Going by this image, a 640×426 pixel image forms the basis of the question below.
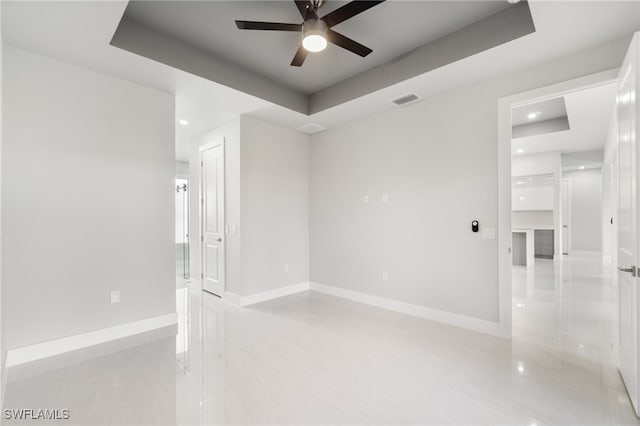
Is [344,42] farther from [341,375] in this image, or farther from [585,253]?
[585,253]

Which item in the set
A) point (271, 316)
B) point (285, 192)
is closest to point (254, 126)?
point (285, 192)

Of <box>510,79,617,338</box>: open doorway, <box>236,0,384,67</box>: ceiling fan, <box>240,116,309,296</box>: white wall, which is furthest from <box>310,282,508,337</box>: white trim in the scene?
<box>236,0,384,67</box>: ceiling fan

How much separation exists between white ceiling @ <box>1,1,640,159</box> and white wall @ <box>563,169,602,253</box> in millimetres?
8625

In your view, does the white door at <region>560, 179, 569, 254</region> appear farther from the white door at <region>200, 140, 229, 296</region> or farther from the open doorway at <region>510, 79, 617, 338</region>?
the white door at <region>200, 140, 229, 296</region>

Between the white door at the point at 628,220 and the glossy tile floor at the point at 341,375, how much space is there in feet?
0.95

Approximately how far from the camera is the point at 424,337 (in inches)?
123

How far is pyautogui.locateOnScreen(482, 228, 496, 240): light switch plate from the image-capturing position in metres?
3.21

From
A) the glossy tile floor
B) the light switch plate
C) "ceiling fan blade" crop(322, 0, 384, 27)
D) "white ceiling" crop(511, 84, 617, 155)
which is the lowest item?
the glossy tile floor

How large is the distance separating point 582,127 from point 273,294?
708 centimetres

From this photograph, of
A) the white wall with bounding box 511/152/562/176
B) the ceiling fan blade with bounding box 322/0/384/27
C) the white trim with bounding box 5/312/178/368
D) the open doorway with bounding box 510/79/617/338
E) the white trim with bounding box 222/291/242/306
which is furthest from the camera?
the white wall with bounding box 511/152/562/176

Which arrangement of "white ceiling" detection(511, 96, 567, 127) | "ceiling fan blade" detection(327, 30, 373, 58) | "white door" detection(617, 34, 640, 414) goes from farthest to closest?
"white ceiling" detection(511, 96, 567, 127)
"ceiling fan blade" detection(327, 30, 373, 58)
"white door" detection(617, 34, 640, 414)

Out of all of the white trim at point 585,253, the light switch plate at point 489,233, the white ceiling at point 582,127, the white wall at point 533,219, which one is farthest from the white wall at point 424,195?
the white trim at point 585,253

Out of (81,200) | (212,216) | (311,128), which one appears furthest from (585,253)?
(81,200)

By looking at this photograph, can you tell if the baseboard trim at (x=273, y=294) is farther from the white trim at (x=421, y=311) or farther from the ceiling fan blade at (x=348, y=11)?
the ceiling fan blade at (x=348, y=11)
